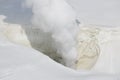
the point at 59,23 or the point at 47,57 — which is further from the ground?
the point at 59,23

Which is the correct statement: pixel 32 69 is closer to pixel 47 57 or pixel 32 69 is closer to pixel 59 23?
pixel 47 57

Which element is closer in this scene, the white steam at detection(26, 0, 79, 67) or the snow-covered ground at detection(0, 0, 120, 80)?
the snow-covered ground at detection(0, 0, 120, 80)

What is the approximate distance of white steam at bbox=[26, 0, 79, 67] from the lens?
164 centimetres

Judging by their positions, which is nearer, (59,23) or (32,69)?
(32,69)

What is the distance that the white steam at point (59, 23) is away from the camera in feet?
5.37

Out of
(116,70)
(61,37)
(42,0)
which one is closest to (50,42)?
(61,37)

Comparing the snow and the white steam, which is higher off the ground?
the white steam

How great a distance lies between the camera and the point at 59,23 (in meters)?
1.63

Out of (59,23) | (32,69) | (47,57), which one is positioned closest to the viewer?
(32,69)

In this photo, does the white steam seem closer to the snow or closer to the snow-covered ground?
the snow-covered ground

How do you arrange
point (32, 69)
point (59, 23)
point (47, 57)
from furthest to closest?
1. point (59, 23)
2. point (47, 57)
3. point (32, 69)

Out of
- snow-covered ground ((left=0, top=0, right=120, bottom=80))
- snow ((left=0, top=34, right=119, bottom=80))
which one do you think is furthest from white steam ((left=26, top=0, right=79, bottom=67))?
snow ((left=0, top=34, right=119, bottom=80))

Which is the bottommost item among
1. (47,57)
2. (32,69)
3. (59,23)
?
(32,69)

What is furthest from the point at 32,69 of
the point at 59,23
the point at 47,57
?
the point at 59,23
